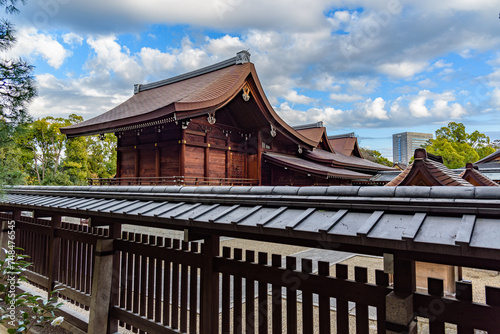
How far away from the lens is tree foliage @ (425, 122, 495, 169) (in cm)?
2577

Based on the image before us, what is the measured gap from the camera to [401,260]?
1870 mm

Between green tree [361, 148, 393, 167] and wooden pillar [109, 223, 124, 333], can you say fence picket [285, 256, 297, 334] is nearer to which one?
wooden pillar [109, 223, 124, 333]

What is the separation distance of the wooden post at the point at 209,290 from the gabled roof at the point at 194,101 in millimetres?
6909

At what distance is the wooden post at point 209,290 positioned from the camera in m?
2.77

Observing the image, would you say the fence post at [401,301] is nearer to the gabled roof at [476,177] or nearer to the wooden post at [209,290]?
the wooden post at [209,290]

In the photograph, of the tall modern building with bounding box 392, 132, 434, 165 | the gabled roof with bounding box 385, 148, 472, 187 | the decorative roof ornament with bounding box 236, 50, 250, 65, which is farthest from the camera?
the tall modern building with bounding box 392, 132, 434, 165

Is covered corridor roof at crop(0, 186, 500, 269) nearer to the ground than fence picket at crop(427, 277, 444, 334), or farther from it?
farther from it

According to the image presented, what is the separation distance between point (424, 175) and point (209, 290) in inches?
166

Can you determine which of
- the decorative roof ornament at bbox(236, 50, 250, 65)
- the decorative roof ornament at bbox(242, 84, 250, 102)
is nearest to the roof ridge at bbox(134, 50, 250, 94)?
the decorative roof ornament at bbox(236, 50, 250, 65)

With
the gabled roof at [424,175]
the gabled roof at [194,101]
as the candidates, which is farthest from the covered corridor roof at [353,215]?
the gabled roof at [194,101]

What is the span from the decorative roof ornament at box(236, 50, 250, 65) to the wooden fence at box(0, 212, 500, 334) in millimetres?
9862

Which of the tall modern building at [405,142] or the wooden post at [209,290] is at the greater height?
the tall modern building at [405,142]

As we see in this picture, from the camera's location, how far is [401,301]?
5.84 ft

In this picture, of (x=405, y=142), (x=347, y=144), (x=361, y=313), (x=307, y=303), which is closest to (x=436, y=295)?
(x=361, y=313)
